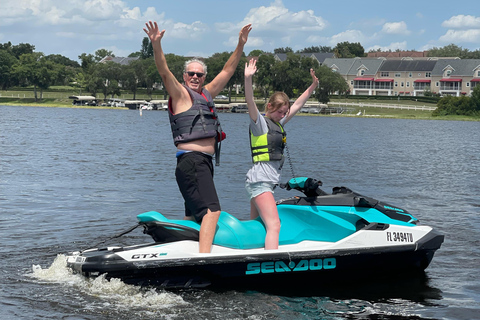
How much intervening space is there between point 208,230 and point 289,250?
92cm

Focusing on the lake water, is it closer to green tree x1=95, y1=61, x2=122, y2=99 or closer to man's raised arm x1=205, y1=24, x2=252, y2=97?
man's raised arm x1=205, y1=24, x2=252, y2=97

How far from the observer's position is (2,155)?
22266 millimetres

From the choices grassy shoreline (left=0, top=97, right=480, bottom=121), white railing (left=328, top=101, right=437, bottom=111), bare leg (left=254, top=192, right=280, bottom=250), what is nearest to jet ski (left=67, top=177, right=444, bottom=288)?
bare leg (left=254, top=192, right=280, bottom=250)

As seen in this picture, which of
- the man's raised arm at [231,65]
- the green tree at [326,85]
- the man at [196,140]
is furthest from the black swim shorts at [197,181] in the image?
the green tree at [326,85]

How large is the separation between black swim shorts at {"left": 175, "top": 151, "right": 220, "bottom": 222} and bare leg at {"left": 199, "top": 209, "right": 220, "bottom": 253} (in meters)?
0.05

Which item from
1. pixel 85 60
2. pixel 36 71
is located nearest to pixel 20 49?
pixel 85 60

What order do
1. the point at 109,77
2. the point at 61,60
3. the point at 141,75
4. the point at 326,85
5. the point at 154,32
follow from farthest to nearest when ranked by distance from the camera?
the point at 61,60, the point at 141,75, the point at 109,77, the point at 326,85, the point at 154,32

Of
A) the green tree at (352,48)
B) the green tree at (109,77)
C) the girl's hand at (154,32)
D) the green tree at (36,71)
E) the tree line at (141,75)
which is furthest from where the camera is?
the green tree at (352,48)

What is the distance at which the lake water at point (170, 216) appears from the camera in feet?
21.3

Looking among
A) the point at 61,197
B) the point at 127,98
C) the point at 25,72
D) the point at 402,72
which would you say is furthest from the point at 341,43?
the point at 61,197

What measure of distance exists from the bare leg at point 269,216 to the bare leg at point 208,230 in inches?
19.3

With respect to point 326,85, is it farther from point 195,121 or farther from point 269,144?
point 195,121

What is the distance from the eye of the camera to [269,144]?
6598mm

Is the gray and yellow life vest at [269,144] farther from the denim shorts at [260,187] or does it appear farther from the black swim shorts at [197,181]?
the black swim shorts at [197,181]
